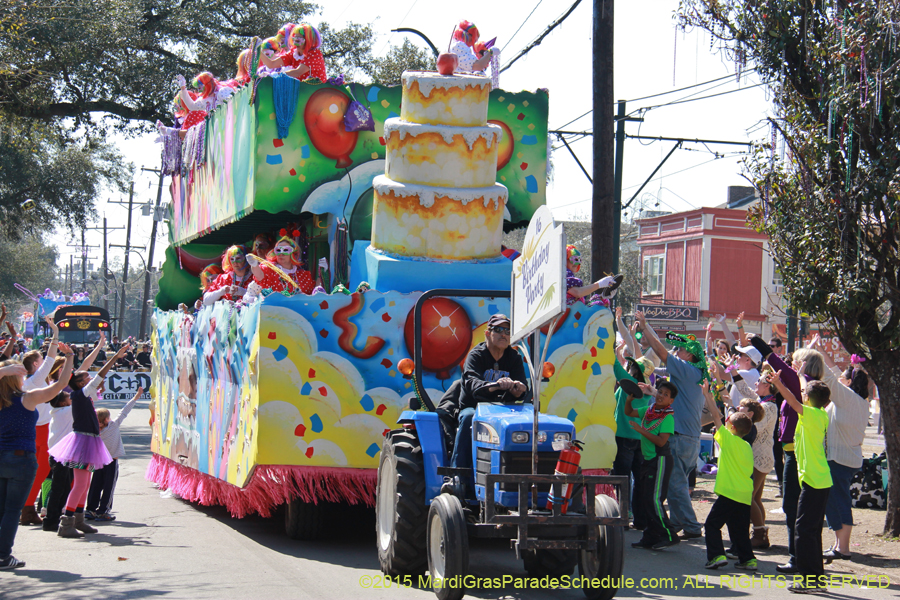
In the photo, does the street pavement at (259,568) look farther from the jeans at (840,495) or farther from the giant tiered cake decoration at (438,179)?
the giant tiered cake decoration at (438,179)

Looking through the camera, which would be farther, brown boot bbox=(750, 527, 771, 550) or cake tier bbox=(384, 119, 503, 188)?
cake tier bbox=(384, 119, 503, 188)

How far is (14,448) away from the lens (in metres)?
7.28

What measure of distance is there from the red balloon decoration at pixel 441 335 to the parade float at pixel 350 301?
0.04ft

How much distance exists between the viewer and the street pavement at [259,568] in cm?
652

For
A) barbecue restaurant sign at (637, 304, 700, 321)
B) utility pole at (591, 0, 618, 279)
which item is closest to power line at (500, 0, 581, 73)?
utility pole at (591, 0, 618, 279)

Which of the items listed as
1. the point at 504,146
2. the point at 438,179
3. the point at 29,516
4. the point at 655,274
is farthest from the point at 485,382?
the point at 655,274

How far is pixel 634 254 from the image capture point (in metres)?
53.6

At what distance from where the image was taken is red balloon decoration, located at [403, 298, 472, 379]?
8336mm

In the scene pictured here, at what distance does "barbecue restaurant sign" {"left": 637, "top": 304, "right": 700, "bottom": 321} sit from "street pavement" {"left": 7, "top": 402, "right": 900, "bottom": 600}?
31.6 m

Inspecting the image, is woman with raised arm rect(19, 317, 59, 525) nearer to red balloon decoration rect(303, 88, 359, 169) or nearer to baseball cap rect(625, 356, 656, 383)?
red balloon decoration rect(303, 88, 359, 169)

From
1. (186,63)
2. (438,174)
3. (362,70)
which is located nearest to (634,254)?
(362,70)

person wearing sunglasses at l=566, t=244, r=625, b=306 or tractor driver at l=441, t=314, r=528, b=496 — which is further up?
person wearing sunglasses at l=566, t=244, r=625, b=306

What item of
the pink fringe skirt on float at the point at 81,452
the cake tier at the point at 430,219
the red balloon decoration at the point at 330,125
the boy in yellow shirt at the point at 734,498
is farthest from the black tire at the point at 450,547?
the red balloon decoration at the point at 330,125

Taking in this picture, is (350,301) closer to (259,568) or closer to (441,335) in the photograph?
(441,335)
